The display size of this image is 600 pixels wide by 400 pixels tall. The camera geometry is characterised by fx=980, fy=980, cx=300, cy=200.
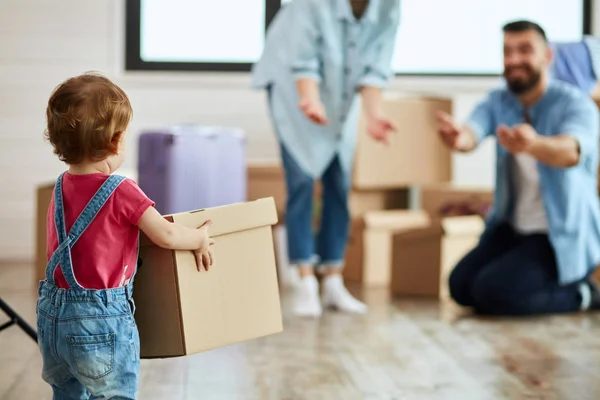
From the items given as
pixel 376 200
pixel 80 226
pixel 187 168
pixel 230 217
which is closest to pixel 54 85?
pixel 187 168

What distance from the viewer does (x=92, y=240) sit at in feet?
4.69

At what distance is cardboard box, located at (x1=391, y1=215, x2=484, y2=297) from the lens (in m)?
3.59

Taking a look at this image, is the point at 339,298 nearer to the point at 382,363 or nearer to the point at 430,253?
the point at 430,253

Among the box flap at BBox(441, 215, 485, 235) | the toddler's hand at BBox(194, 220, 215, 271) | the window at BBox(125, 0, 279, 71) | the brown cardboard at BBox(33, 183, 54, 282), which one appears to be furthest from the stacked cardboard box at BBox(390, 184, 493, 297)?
the toddler's hand at BBox(194, 220, 215, 271)

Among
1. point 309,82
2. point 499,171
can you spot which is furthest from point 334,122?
point 499,171

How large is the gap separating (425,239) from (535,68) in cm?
79

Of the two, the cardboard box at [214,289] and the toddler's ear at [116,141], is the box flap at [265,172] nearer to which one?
the cardboard box at [214,289]

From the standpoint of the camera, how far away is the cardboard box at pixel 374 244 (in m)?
3.93

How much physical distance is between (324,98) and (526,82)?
25.6 inches

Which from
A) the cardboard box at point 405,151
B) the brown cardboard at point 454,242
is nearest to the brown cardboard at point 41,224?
the cardboard box at point 405,151

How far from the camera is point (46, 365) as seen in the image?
1.49 meters

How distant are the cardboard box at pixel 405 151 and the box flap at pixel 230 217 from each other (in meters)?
2.40

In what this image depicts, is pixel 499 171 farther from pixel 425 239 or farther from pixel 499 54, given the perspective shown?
pixel 499 54

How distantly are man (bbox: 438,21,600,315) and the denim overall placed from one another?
1.74m
